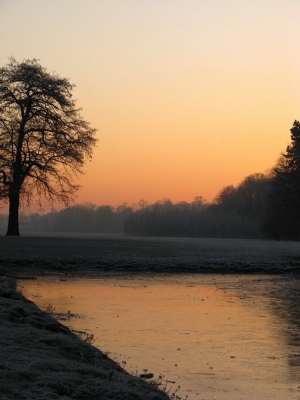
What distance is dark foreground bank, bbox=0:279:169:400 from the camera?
6397 mm

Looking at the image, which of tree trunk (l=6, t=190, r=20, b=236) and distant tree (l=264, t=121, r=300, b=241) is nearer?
tree trunk (l=6, t=190, r=20, b=236)

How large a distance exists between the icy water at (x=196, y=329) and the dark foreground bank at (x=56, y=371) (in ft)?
2.57

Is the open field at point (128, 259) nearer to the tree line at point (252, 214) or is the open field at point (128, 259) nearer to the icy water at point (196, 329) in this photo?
the icy water at point (196, 329)

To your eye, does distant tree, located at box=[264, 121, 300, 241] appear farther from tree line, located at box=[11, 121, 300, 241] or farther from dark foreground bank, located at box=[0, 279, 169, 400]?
dark foreground bank, located at box=[0, 279, 169, 400]

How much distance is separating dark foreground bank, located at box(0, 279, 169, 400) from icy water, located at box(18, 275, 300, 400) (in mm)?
784

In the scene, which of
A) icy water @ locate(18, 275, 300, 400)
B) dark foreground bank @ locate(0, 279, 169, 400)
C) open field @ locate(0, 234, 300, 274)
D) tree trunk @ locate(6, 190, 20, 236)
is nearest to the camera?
dark foreground bank @ locate(0, 279, 169, 400)

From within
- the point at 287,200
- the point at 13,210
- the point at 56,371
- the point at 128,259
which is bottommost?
the point at 56,371

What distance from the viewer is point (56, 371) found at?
717 centimetres

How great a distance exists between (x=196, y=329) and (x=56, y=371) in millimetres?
5693

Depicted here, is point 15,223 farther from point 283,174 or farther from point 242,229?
point 242,229

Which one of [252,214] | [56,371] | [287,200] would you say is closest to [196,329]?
[56,371]

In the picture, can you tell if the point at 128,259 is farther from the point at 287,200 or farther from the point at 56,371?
the point at 287,200

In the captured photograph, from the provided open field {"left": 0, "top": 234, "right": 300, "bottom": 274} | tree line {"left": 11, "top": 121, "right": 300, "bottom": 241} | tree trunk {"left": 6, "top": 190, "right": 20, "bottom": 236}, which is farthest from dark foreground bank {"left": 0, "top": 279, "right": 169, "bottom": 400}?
tree line {"left": 11, "top": 121, "right": 300, "bottom": 241}

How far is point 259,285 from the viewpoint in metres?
22.6
